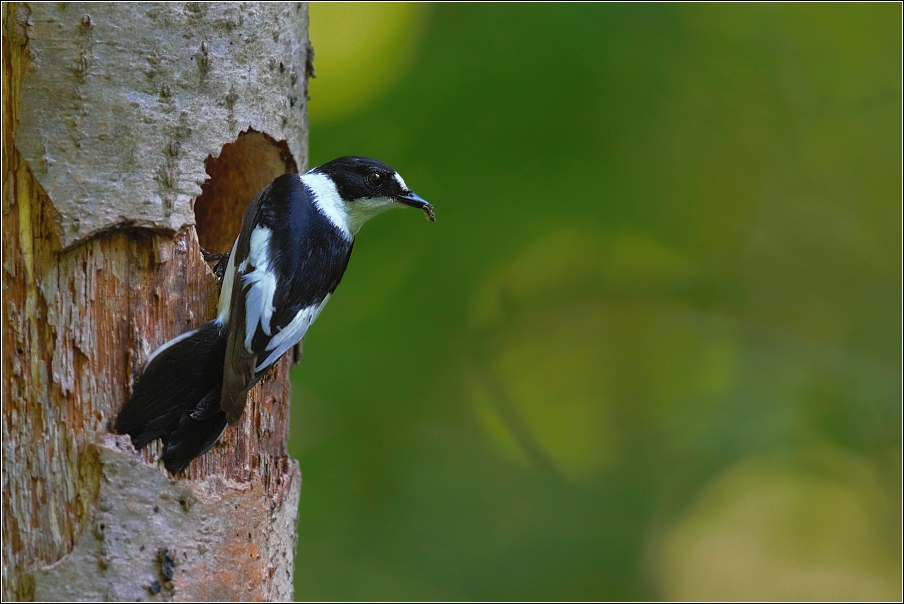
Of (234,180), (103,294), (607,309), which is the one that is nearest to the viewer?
(103,294)

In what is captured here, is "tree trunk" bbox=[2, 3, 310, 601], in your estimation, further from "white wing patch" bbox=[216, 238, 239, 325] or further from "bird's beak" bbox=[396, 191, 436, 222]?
"bird's beak" bbox=[396, 191, 436, 222]

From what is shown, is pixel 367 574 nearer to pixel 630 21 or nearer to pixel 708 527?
pixel 708 527

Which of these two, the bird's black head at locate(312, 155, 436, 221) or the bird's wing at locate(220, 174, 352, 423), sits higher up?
the bird's black head at locate(312, 155, 436, 221)

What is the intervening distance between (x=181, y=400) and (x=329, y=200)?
710 mm

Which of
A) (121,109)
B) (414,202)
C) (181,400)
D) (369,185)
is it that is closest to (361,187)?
(369,185)

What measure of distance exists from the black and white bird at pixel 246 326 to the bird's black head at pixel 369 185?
0.21 ft

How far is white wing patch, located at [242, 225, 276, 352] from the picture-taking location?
2023 mm

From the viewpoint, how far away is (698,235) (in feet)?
13.4

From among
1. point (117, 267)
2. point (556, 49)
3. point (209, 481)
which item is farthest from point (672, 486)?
point (117, 267)

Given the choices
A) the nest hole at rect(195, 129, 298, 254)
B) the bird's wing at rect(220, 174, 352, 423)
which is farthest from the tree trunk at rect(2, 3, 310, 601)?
the nest hole at rect(195, 129, 298, 254)

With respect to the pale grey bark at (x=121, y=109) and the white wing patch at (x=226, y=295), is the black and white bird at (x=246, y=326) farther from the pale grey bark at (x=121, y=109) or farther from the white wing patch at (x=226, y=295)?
the pale grey bark at (x=121, y=109)

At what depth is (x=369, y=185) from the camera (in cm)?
241

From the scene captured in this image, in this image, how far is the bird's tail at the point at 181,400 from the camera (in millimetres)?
1941

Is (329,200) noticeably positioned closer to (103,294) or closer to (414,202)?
(414,202)
